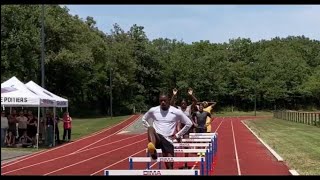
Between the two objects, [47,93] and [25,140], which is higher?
[47,93]

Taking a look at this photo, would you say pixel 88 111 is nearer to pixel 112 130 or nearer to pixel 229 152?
pixel 229 152

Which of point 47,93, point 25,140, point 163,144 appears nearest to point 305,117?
point 47,93

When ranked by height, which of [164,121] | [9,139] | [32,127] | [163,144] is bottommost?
[32,127]

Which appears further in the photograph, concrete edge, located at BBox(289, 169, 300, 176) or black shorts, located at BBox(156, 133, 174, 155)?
concrete edge, located at BBox(289, 169, 300, 176)

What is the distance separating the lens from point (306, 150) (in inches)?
779

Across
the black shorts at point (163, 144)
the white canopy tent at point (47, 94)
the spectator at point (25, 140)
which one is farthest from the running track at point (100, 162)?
the black shorts at point (163, 144)

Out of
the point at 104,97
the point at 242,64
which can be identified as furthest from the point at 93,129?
the point at 242,64

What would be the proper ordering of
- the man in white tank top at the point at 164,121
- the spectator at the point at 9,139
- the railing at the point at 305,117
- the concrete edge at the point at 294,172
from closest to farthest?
the spectator at the point at 9,139 → the man in white tank top at the point at 164,121 → the concrete edge at the point at 294,172 → the railing at the point at 305,117

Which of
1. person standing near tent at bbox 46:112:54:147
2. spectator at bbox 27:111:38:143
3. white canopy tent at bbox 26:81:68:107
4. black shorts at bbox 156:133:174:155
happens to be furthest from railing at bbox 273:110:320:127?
black shorts at bbox 156:133:174:155

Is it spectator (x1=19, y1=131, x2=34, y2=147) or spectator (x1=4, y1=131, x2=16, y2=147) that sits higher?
spectator (x1=4, y1=131, x2=16, y2=147)

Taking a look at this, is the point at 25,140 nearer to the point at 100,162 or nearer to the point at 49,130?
the point at 49,130

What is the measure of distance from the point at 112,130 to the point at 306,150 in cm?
1866

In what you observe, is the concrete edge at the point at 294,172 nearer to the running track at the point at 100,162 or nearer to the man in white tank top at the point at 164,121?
the running track at the point at 100,162

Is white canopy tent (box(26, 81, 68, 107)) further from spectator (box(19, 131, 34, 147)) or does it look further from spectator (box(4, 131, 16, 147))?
spectator (box(4, 131, 16, 147))
